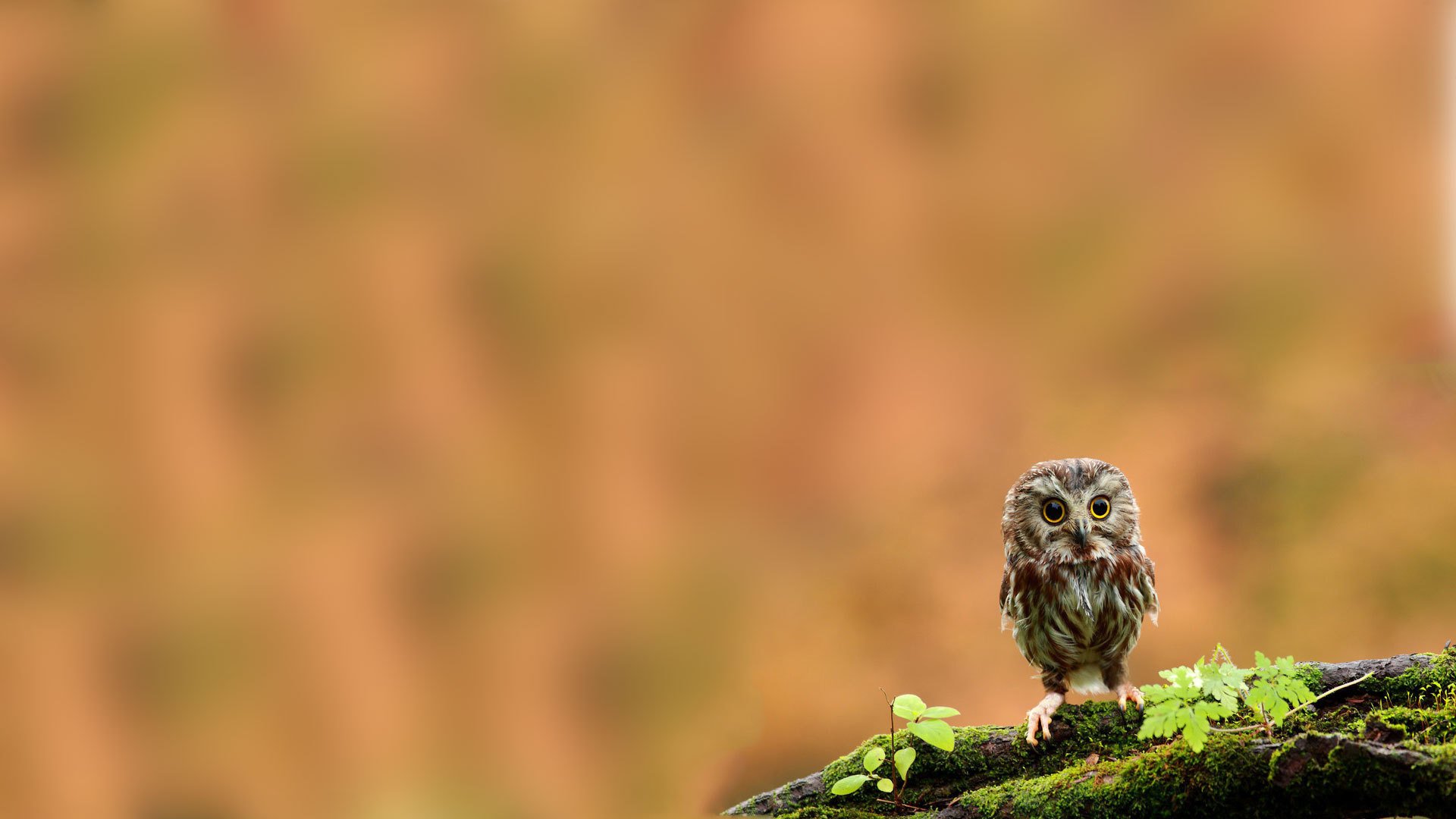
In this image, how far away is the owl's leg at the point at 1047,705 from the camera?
196 cm

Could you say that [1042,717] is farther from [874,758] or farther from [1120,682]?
[874,758]

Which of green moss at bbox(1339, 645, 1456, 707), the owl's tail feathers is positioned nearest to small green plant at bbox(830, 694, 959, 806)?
the owl's tail feathers

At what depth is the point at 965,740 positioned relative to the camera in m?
2.00

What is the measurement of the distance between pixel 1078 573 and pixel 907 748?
434mm

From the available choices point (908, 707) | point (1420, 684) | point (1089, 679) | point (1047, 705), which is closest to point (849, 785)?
point (908, 707)

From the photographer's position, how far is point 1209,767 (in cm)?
157

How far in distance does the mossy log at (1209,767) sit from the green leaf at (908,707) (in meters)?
0.14

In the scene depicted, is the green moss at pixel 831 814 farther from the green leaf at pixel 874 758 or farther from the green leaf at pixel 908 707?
the green leaf at pixel 908 707

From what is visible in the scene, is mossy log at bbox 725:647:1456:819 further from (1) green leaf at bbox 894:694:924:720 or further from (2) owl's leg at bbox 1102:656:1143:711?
(1) green leaf at bbox 894:694:924:720

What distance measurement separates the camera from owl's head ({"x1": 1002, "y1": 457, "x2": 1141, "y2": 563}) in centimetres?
193

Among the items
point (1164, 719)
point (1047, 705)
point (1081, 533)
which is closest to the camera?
point (1164, 719)

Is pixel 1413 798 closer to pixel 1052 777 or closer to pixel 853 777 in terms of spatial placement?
pixel 1052 777

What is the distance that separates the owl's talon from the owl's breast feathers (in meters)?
0.07

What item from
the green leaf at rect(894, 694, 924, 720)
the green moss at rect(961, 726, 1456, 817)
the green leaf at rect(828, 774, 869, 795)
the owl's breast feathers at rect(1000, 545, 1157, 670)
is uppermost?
the owl's breast feathers at rect(1000, 545, 1157, 670)
